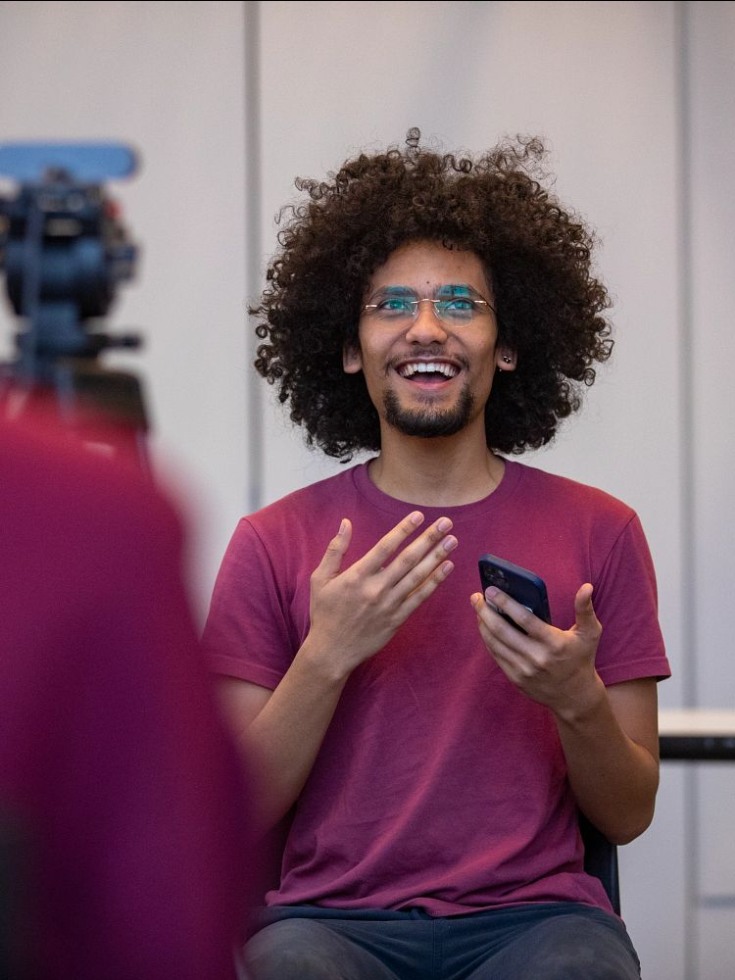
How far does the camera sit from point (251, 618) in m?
2.16

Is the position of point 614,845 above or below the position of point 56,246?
below

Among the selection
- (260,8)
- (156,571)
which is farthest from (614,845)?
(260,8)

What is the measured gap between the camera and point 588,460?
12.5 feet

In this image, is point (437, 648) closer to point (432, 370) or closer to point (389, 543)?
point (389, 543)

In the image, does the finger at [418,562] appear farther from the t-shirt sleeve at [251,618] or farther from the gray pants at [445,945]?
the gray pants at [445,945]

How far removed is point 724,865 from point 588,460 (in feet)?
3.84

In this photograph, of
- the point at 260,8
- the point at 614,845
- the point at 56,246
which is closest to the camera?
the point at 56,246

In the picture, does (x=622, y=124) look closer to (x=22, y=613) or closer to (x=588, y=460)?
(x=588, y=460)

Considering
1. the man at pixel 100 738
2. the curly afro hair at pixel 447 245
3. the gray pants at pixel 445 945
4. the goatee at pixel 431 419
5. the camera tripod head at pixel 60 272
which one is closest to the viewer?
the man at pixel 100 738

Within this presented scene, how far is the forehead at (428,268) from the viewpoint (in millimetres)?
2328

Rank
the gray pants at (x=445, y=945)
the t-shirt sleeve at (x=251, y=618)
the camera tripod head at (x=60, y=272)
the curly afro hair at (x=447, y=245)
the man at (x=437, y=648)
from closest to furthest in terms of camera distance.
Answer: the camera tripod head at (x=60, y=272), the gray pants at (x=445, y=945), the man at (x=437, y=648), the t-shirt sleeve at (x=251, y=618), the curly afro hair at (x=447, y=245)

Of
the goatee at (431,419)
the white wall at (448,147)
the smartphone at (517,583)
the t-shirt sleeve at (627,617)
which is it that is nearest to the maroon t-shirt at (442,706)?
the t-shirt sleeve at (627,617)

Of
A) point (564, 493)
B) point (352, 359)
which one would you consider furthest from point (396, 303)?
point (564, 493)

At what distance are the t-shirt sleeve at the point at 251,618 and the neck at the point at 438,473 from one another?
10.0 inches
